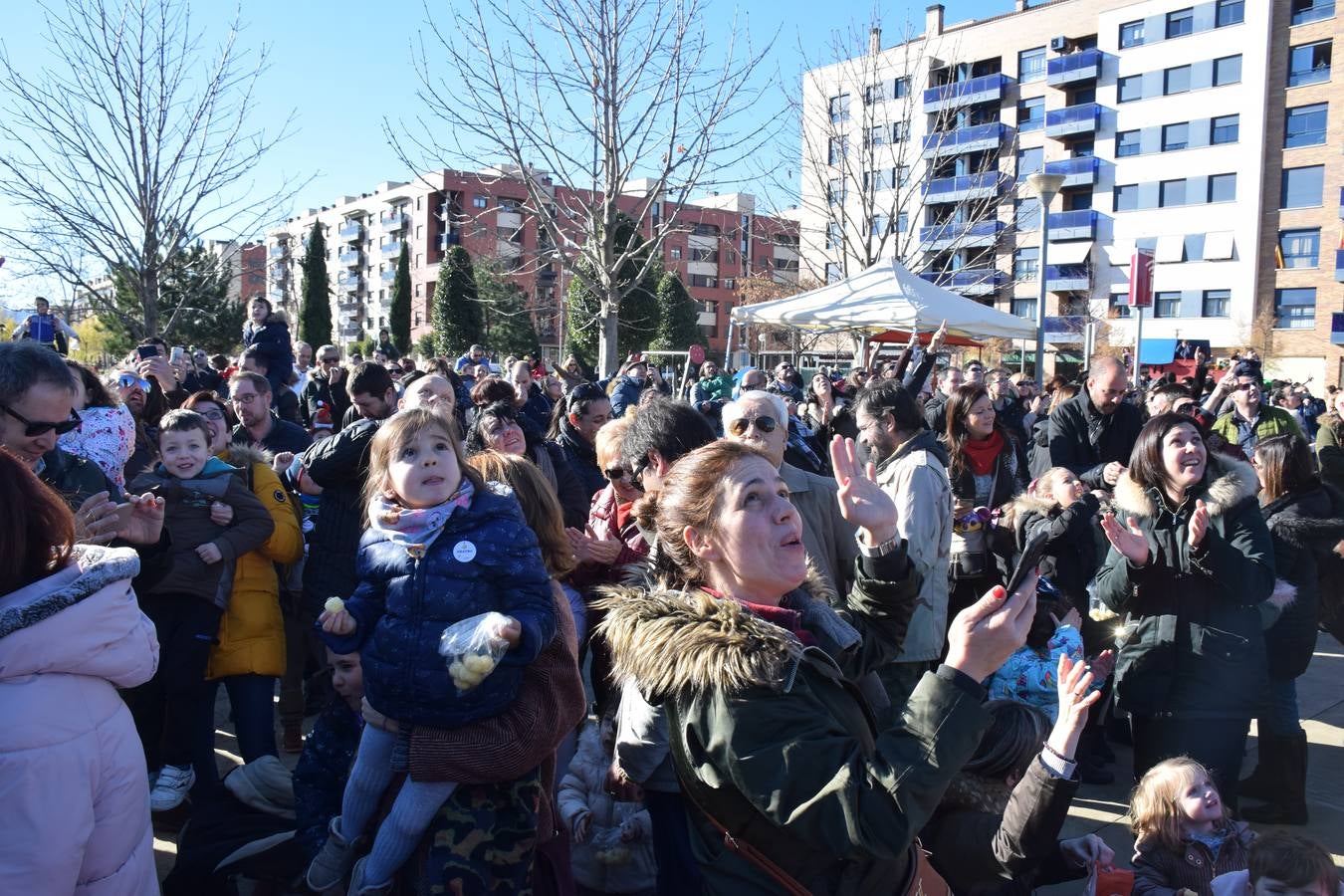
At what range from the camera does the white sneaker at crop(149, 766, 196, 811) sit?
3.97m

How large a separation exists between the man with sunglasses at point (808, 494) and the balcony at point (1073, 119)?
51972 mm

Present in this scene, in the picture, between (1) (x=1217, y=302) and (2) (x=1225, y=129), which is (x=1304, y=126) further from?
(1) (x=1217, y=302)

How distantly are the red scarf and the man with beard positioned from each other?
164 centimetres

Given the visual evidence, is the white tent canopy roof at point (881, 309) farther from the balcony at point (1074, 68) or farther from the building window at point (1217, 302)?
the balcony at point (1074, 68)

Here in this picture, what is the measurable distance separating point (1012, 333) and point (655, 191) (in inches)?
222

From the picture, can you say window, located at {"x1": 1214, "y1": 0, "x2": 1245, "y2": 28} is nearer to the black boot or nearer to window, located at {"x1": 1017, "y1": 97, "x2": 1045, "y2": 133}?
window, located at {"x1": 1017, "y1": 97, "x2": 1045, "y2": 133}

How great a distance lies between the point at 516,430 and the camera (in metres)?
4.62

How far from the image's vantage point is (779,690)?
1710 mm

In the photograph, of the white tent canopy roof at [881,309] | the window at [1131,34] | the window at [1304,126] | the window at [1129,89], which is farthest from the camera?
the window at [1129,89]

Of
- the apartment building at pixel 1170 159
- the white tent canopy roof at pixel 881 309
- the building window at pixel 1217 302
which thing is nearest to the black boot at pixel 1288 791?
the white tent canopy roof at pixel 881 309

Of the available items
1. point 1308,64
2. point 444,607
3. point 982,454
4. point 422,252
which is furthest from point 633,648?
point 422,252

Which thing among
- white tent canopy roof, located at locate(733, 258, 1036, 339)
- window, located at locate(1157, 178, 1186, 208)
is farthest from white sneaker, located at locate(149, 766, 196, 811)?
window, located at locate(1157, 178, 1186, 208)

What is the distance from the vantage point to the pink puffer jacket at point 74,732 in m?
1.81

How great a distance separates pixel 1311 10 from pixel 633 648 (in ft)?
178
